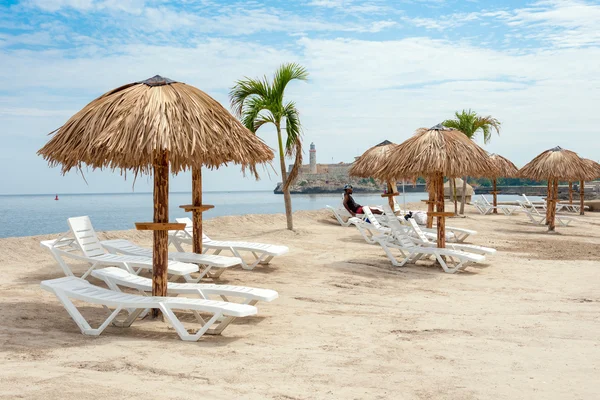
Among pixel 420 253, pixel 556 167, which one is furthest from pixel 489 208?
pixel 420 253

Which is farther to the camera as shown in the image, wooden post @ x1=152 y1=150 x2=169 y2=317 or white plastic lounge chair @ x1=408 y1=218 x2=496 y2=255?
white plastic lounge chair @ x1=408 y1=218 x2=496 y2=255

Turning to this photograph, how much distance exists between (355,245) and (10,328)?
8108mm

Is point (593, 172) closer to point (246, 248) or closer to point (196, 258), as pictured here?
point (246, 248)

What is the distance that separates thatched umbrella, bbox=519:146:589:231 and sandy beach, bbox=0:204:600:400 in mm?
7126

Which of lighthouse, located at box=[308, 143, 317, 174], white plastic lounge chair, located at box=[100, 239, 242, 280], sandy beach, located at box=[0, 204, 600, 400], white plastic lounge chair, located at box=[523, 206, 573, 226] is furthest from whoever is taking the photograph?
lighthouse, located at box=[308, 143, 317, 174]

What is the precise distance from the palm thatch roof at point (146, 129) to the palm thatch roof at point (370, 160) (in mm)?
10226

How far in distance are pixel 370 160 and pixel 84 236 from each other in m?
9.65

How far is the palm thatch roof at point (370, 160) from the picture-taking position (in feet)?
52.7

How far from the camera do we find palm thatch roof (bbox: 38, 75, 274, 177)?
17.5 feet

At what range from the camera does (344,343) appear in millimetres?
5223

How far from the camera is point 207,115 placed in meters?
5.80

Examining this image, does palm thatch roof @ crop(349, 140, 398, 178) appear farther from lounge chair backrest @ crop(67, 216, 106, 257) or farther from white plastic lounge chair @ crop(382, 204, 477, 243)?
lounge chair backrest @ crop(67, 216, 106, 257)

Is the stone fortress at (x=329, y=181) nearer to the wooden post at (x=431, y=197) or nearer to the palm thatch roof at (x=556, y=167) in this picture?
the palm thatch roof at (x=556, y=167)

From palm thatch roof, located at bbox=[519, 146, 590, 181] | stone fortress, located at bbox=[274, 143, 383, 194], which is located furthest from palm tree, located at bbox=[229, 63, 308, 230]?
stone fortress, located at bbox=[274, 143, 383, 194]
